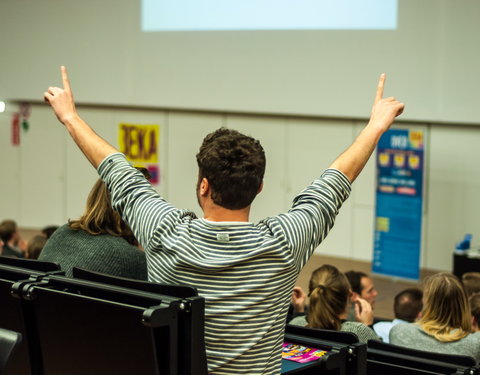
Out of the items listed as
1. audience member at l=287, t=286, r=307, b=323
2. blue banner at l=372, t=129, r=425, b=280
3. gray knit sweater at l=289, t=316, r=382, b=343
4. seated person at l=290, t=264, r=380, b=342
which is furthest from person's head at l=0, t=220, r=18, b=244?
blue banner at l=372, t=129, r=425, b=280

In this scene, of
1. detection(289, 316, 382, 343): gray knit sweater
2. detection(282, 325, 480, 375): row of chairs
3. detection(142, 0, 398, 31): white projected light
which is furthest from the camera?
detection(142, 0, 398, 31): white projected light

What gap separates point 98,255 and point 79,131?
775mm

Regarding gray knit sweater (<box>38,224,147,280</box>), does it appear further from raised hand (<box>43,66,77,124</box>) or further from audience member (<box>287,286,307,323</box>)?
audience member (<box>287,286,307,323</box>)

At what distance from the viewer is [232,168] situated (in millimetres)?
1843

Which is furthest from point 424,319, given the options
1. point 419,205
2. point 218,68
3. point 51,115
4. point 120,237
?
point 51,115

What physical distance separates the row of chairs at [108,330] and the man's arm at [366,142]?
1.52ft

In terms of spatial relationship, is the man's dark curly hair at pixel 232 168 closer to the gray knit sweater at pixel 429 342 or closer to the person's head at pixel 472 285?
the gray knit sweater at pixel 429 342

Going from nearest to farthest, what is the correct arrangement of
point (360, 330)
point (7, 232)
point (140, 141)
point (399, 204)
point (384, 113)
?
point (384, 113) → point (360, 330) → point (7, 232) → point (399, 204) → point (140, 141)

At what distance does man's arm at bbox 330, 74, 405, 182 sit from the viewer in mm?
2004

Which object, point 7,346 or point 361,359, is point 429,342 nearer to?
point 361,359

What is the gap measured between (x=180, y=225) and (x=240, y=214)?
0.15 m

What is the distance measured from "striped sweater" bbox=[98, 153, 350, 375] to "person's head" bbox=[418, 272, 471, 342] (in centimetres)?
193

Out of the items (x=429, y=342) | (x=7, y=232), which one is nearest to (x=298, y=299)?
(x=429, y=342)

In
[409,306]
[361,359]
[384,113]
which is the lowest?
[409,306]
